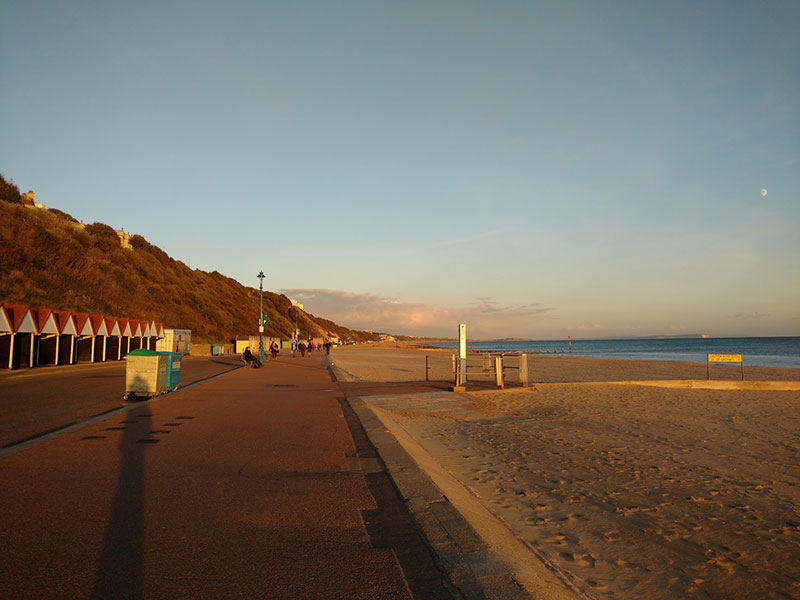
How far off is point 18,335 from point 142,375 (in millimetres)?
15867

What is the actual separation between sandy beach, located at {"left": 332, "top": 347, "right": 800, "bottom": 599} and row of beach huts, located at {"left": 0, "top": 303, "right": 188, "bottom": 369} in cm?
2036

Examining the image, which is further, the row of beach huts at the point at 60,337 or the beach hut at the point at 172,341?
the beach hut at the point at 172,341

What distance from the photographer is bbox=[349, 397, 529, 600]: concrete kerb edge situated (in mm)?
3199

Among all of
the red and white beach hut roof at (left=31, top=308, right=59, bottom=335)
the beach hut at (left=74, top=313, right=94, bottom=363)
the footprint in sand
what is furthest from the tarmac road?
the beach hut at (left=74, top=313, right=94, bottom=363)

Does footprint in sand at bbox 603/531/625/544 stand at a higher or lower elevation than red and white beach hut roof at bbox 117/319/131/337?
lower

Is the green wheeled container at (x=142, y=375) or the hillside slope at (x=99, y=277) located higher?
the hillside slope at (x=99, y=277)

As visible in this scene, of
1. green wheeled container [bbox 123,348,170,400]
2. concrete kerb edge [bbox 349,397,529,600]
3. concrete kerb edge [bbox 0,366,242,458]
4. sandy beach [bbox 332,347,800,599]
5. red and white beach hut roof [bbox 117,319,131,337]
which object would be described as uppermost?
red and white beach hut roof [bbox 117,319,131,337]

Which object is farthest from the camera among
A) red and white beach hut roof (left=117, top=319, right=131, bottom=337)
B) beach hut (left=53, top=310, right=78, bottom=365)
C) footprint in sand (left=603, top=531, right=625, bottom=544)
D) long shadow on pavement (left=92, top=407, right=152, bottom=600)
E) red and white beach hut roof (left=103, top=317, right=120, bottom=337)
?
red and white beach hut roof (left=117, top=319, right=131, bottom=337)

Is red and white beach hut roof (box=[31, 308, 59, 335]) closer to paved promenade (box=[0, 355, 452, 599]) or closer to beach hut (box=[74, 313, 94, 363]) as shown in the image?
beach hut (box=[74, 313, 94, 363])

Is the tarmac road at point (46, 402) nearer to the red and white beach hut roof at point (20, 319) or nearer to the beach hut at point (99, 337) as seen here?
the red and white beach hut roof at point (20, 319)

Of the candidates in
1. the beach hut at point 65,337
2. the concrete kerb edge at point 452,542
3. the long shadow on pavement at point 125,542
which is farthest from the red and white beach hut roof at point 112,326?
the concrete kerb edge at point 452,542

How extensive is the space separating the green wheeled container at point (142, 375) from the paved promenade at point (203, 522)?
214 inches

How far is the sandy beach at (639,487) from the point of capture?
12.6ft

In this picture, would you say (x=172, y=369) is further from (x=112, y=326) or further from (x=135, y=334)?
(x=135, y=334)
